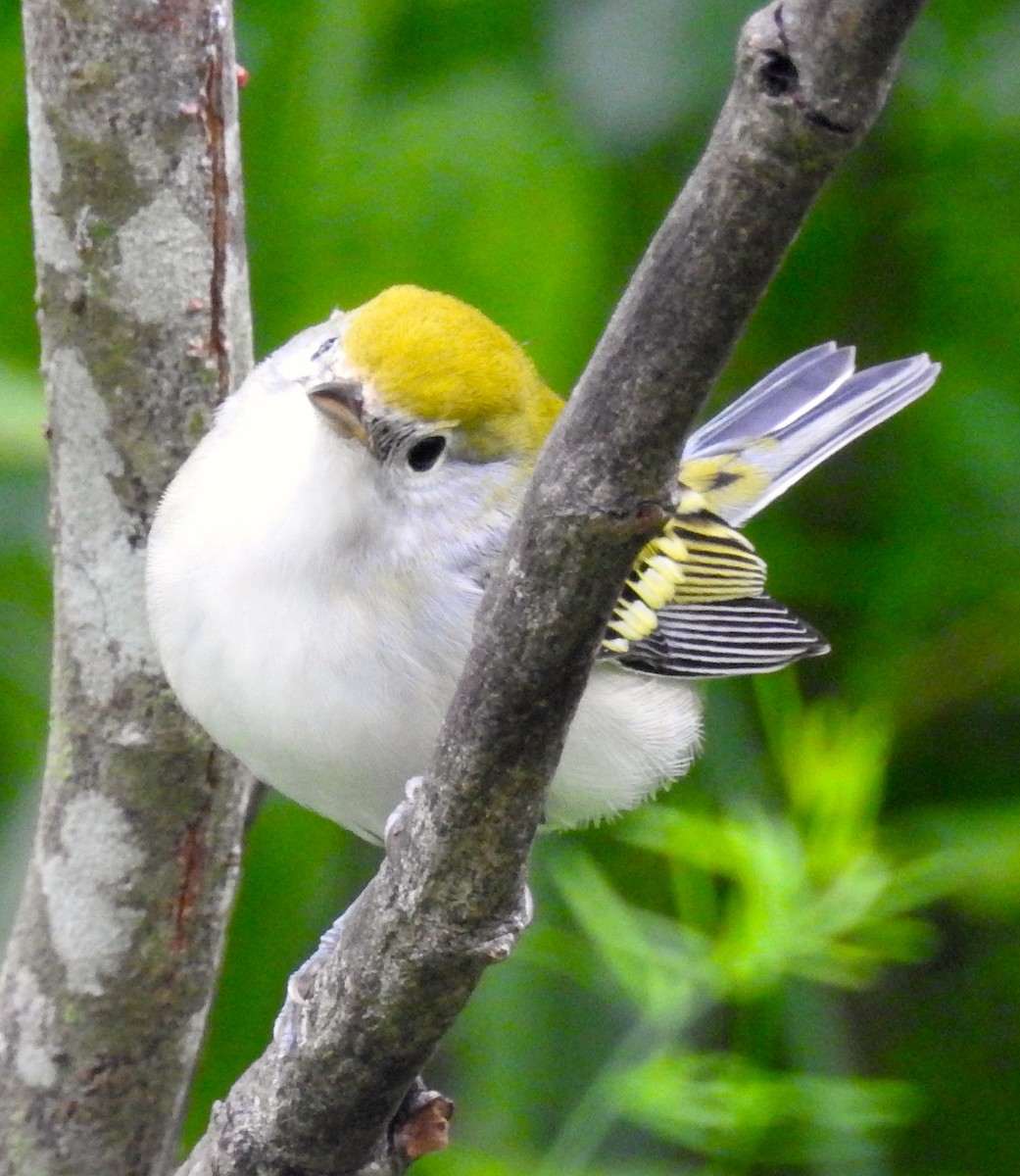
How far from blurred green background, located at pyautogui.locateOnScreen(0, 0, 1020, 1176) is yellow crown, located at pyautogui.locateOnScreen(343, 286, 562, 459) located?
737 mm

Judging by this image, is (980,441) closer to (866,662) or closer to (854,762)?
(866,662)

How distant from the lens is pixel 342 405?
5.53ft

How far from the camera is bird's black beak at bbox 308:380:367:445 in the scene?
1.68 metres

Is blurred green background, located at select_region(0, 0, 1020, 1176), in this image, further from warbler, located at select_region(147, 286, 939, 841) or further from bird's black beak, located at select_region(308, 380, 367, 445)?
bird's black beak, located at select_region(308, 380, 367, 445)

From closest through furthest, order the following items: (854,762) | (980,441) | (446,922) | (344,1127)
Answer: (446,922) < (344,1127) < (854,762) < (980,441)

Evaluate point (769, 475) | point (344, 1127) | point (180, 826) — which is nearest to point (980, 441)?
point (769, 475)

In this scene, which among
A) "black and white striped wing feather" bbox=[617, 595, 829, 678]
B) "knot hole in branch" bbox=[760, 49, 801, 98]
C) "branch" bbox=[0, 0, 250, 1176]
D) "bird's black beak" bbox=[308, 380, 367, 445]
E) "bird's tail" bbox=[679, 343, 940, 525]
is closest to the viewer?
"knot hole in branch" bbox=[760, 49, 801, 98]

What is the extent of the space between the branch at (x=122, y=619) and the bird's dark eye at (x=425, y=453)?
279 mm

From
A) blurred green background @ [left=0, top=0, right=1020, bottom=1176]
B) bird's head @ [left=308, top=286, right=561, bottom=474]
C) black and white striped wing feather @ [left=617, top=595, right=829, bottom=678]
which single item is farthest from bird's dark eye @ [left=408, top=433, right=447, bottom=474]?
blurred green background @ [left=0, top=0, right=1020, bottom=1176]

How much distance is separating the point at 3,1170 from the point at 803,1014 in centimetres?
123

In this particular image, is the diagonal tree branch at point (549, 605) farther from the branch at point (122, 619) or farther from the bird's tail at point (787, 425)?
the bird's tail at point (787, 425)

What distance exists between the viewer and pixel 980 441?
2807mm

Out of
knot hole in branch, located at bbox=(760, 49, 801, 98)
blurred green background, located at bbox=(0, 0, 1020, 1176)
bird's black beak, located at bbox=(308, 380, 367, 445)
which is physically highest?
knot hole in branch, located at bbox=(760, 49, 801, 98)

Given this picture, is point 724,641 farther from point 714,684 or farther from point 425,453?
point 425,453
